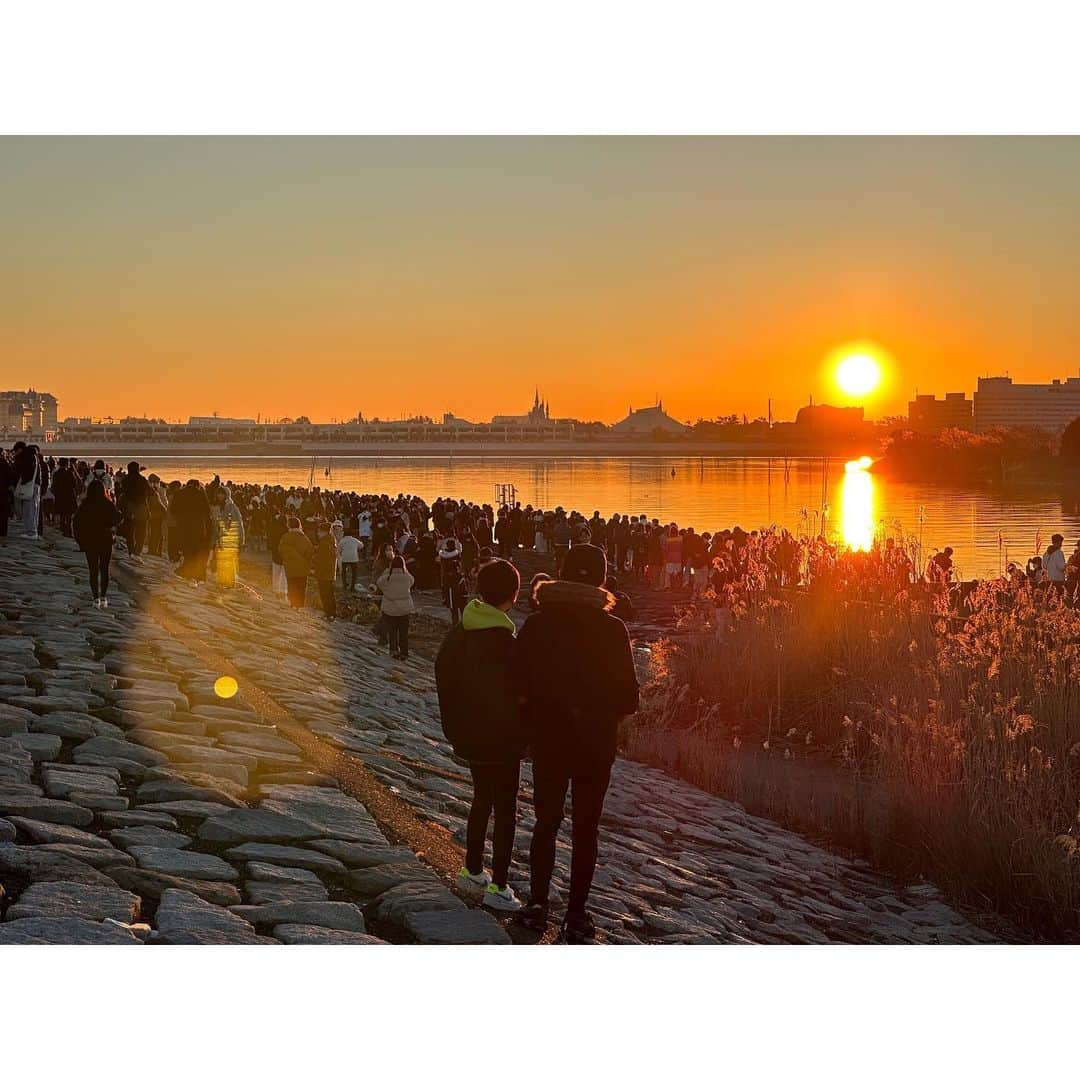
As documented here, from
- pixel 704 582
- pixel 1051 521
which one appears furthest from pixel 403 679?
pixel 1051 521

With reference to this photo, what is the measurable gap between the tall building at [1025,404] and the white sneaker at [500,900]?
104198mm

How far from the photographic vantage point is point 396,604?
1457cm

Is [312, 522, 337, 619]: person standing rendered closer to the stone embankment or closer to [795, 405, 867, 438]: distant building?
the stone embankment

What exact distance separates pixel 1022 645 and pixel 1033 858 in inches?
115

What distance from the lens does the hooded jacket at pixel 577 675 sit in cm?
520

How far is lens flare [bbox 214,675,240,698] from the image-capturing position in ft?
31.4

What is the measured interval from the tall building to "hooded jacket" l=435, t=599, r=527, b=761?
342 feet

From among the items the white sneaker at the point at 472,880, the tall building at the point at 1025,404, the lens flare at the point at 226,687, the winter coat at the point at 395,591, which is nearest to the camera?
the white sneaker at the point at 472,880

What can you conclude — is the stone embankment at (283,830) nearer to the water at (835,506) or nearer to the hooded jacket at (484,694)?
the hooded jacket at (484,694)

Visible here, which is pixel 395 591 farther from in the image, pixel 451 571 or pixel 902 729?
pixel 902 729

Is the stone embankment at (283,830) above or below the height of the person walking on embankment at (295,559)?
below

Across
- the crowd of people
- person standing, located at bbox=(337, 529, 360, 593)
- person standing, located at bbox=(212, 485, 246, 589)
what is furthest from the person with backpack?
person standing, located at bbox=(212, 485, 246, 589)

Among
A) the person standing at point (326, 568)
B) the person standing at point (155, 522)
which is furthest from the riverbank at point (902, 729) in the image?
the person standing at point (155, 522)

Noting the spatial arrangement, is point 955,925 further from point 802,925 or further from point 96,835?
point 96,835
